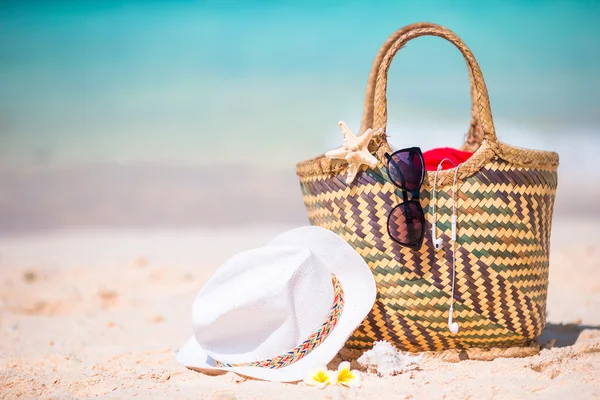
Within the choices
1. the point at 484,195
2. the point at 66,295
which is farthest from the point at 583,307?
the point at 66,295

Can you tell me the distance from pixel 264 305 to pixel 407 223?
0.59 meters

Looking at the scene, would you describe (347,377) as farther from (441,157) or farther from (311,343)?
(441,157)

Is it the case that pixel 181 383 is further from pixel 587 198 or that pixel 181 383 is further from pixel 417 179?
pixel 587 198

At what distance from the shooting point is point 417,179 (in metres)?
2.05

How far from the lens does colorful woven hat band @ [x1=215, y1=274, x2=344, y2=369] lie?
2086 millimetres

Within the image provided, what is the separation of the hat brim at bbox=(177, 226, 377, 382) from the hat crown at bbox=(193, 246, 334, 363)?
0.23 feet

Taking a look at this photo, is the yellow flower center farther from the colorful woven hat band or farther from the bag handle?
the bag handle

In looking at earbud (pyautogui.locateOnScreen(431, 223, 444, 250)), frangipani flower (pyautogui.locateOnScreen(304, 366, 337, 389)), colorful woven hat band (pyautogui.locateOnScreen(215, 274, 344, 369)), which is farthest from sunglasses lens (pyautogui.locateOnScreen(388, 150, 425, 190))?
frangipani flower (pyautogui.locateOnScreen(304, 366, 337, 389))

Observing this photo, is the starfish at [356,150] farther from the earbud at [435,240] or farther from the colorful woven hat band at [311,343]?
the colorful woven hat band at [311,343]

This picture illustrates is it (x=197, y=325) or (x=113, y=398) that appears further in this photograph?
(x=197, y=325)

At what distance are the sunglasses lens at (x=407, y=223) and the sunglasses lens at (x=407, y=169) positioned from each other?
2.8 inches

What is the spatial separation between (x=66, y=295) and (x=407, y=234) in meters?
3.26

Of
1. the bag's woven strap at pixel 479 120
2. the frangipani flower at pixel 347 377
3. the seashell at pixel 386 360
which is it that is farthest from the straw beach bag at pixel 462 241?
the frangipani flower at pixel 347 377

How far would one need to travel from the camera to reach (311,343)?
2.12 meters
